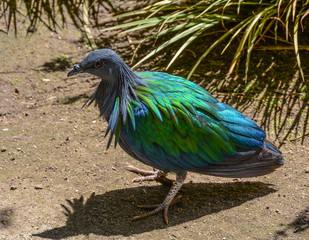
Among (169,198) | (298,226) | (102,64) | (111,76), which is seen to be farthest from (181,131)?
(298,226)

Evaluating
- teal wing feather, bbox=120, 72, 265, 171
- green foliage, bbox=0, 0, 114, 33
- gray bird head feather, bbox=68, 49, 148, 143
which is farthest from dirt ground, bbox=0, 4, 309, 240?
green foliage, bbox=0, 0, 114, 33

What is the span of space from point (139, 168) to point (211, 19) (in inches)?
83.0

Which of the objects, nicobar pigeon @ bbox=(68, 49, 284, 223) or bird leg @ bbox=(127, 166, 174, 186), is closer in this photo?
nicobar pigeon @ bbox=(68, 49, 284, 223)

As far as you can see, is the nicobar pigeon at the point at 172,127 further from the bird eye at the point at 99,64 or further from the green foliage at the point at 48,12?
the green foliage at the point at 48,12

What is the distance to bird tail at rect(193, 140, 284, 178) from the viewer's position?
354 cm

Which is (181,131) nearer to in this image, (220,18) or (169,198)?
(169,198)

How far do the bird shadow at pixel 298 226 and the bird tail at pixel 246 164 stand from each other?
0.43 m

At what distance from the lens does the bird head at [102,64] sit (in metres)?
3.42

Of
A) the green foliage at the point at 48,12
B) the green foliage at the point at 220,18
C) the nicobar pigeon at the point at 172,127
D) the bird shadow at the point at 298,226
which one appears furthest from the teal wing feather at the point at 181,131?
the green foliage at the point at 48,12

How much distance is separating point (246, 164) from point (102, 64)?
139 cm

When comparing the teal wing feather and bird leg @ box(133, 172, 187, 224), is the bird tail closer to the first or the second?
the teal wing feather

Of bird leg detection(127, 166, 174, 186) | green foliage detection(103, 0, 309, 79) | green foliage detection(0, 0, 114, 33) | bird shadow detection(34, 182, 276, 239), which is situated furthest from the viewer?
green foliage detection(0, 0, 114, 33)

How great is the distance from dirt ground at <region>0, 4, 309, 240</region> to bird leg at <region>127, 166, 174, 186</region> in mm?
54

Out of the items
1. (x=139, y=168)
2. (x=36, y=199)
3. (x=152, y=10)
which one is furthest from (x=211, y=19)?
(x=36, y=199)
